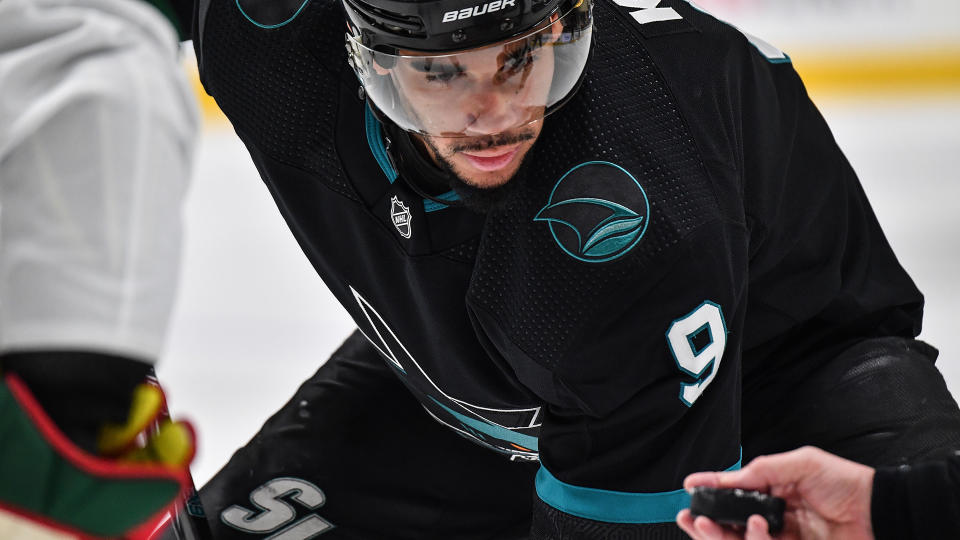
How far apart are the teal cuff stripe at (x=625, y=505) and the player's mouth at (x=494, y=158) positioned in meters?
0.40

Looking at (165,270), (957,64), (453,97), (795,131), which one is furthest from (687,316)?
(957,64)

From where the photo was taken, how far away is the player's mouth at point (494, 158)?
4.47 ft

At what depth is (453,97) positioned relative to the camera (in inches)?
53.8

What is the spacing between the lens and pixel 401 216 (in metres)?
1.50

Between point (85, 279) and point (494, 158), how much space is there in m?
0.75

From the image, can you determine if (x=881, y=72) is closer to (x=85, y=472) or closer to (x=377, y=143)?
(x=377, y=143)

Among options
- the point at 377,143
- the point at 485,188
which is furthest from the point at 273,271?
the point at 485,188

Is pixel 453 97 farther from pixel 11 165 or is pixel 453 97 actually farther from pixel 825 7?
pixel 825 7

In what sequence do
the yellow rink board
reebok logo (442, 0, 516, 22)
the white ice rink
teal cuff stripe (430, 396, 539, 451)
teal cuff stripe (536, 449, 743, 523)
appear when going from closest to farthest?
reebok logo (442, 0, 516, 22) < teal cuff stripe (536, 449, 743, 523) < teal cuff stripe (430, 396, 539, 451) < the white ice rink < the yellow rink board

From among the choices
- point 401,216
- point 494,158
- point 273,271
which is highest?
point 494,158

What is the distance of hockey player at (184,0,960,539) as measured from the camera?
1322 mm

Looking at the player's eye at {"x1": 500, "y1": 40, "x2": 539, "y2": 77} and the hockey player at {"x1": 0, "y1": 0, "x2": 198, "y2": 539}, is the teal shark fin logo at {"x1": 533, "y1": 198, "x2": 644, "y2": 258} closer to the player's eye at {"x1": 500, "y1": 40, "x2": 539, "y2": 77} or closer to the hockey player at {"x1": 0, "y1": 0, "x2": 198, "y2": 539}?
the player's eye at {"x1": 500, "y1": 40, "x2": 539, "y2": 77}

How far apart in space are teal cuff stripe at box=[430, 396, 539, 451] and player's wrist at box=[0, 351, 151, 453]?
1072 millimetres

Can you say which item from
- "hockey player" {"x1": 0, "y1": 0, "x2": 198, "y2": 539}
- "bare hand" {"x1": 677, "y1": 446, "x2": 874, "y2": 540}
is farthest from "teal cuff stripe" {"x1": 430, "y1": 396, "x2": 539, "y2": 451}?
"hockey player" {"x1": 0, "y1": 0, "x2": 198, "y2": 539}
